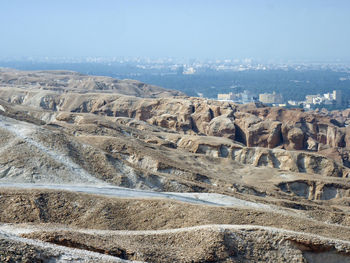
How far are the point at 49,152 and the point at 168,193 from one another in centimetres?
855

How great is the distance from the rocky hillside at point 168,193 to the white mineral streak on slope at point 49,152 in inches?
2.8

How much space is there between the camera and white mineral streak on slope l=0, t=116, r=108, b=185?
30234mm

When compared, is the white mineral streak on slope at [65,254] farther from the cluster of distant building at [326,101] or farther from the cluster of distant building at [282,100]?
the cluster of distant building at [326,101]

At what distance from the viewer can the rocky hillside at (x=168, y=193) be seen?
1542 cm

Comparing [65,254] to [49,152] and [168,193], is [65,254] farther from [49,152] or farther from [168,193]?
[49,152]

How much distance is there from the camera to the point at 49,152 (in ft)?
104

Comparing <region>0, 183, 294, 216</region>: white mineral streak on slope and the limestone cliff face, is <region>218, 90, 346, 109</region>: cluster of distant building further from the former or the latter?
<region>0, 183, 294, 216</region>: white mineral streak on slope

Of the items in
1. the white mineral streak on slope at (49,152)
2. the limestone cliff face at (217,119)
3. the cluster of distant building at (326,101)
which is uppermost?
the white mineral streak on slope at (49,152)

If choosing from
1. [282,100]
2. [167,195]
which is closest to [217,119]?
[167,195]

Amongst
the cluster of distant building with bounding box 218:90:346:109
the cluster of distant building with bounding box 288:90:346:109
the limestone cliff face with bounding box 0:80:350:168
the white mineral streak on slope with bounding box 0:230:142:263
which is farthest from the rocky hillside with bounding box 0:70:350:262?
the cluster of distant building with bounding box 288:90:346:109

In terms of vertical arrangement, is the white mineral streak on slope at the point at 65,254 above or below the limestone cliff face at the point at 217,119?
above

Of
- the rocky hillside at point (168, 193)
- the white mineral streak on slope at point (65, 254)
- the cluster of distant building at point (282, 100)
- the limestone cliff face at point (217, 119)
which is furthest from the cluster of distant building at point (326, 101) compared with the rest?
the white mineral streak on slope at point (65, 254)

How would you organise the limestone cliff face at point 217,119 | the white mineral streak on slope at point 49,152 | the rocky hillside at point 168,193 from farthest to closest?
the limestone cliff face at point 217,119 → the white mineral streak on slope at point 49,152 → the rocky hillside at point 168,193

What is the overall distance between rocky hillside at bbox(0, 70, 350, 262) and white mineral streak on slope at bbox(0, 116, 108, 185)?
0.07 metres
